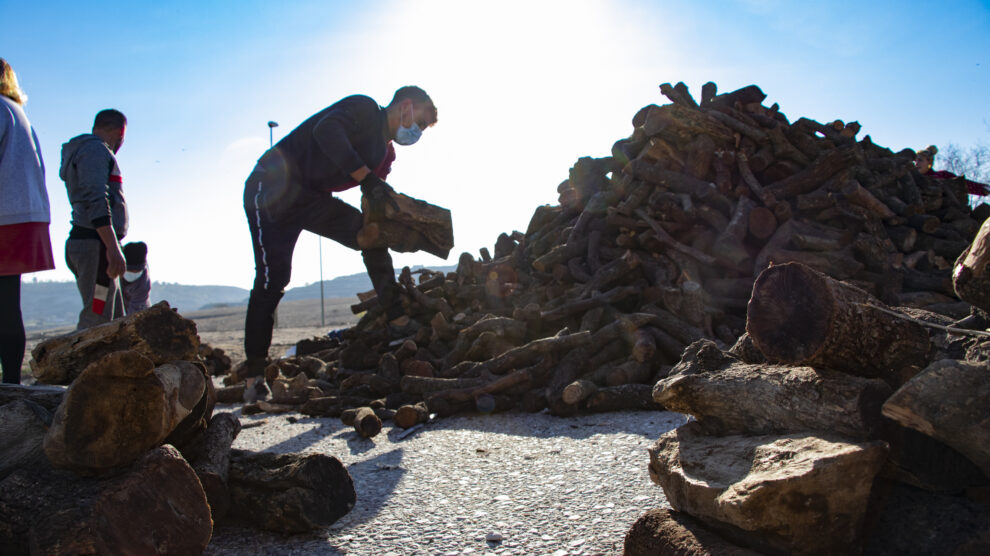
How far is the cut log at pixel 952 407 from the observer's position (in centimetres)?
141

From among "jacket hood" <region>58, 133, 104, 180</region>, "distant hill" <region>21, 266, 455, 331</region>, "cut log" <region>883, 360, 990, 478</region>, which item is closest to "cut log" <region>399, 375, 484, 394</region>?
"jacket hood" <region>58, 133, 104, 180</region>

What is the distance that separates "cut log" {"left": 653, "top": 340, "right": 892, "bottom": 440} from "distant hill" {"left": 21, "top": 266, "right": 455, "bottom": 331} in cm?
7226

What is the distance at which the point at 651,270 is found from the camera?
5.69 metres

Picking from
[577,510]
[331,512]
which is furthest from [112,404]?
[577,510]

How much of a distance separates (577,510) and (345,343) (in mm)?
4918

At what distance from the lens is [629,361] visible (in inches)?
177

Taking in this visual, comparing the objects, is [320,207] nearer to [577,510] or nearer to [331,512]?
[331,512]

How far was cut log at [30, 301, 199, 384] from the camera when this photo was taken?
2.11m

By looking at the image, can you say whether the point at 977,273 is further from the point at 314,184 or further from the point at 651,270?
the point at 314,184

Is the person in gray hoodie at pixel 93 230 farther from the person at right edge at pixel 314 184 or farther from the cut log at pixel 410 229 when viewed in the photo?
the cut log at pixel 410 229

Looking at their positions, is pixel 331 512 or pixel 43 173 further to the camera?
pixel 43 173

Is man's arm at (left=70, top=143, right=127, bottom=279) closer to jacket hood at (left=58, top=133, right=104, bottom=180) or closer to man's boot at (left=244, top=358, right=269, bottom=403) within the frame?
jacket hood at (left=58, top=133, right=104, bottom=180)

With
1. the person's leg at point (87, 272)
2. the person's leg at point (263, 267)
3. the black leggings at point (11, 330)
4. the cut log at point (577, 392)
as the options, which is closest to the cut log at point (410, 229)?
the person's leg at point (263, 267)

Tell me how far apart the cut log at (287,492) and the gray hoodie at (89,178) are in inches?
101
